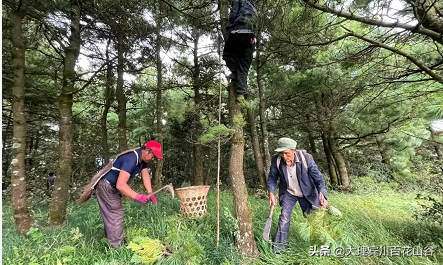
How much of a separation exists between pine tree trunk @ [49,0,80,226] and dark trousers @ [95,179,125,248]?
1.23 meters

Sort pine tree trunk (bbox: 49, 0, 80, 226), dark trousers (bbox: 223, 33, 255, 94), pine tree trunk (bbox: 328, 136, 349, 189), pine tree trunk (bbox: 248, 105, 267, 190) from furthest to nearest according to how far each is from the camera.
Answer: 1. pine tree trunk (bbox: 328, 136, 349, 189)
2. pine tree trunk (bbox: 248, 105, 267, 190)
3. pine tree trunk (bbox: 49, 0, 80, 226)
4. dark trousers (bbox: 223, 33, 255, 94)

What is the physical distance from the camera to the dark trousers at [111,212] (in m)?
2.98

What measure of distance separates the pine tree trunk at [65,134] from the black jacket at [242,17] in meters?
2.86

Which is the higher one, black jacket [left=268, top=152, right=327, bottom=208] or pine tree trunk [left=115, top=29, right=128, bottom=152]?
pine tree trunk [left=115, top=29, right=128, bottom=152]

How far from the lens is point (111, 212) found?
3.04 m

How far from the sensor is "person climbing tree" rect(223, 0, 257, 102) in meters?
2.77

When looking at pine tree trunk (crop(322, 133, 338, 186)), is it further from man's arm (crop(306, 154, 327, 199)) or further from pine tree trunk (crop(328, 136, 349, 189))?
man's arm (crop(306, 154, 327, 199))

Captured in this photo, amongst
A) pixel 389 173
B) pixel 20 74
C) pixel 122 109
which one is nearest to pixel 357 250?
pixel 20 74

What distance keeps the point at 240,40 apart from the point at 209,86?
3.93 m

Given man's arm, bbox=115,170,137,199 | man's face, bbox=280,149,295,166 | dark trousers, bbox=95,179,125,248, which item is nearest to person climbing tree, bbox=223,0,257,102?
man's face, bbox=280,149,295,166

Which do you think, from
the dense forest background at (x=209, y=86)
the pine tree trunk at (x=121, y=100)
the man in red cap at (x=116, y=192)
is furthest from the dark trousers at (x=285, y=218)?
the pine tree trunk at (x=121, y=100)

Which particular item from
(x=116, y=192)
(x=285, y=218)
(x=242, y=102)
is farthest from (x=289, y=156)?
(x=116, y=192)

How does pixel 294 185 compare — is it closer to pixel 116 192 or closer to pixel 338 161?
pixel 116 192

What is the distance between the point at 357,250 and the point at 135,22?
5.58 m
